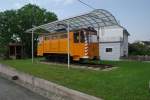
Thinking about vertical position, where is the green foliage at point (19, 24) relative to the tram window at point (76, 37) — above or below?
above

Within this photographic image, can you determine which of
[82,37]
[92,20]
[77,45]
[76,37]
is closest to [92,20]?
[92,20]

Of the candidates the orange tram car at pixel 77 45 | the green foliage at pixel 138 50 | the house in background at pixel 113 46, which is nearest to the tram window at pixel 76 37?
the orange tram car at pixel 77 45

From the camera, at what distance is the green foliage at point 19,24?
44.4 meters

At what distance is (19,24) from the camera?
4519 cm

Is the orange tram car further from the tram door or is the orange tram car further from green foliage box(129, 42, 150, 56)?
green foliage box(129, 42, 150, 56)

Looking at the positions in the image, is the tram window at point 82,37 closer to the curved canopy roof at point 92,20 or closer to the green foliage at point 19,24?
the curved canopy roof at point 92,20

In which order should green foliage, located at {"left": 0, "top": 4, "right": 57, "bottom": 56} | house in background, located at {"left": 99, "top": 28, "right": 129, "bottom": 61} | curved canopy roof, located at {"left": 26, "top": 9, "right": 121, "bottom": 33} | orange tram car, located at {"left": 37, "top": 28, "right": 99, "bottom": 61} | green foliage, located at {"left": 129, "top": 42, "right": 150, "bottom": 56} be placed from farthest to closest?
green foliage, located at {"left": 129, "top": 42, "right": 150, "bottom": 56}
green foliage, located at {"left": 0, "top": 4, "right": 57, "bottom": 56}
house in background, located at {"left": 99, "top": 28, "right": 129, "bottom": 61}
orange tram car, located at {"left": 37, "top": 28, "right": 99, "bottom": 61}
curved canopy roof, located at {"left": 26, "top": 9, "right": 121, "bottom": 33}

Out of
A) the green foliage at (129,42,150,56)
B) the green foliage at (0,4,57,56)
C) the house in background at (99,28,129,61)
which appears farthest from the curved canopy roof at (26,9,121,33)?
the green foliage at (129,42,150,56)

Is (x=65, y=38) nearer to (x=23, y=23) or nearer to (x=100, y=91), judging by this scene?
(x=100, y=91)

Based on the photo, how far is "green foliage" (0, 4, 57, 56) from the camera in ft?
146

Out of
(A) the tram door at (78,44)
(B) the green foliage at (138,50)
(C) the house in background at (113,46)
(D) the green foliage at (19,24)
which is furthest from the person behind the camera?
(B) the green foliage at (138,50)

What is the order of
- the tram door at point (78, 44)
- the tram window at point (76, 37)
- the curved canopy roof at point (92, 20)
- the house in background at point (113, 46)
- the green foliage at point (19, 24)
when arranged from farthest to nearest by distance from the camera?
the green foliage at point (19, 24), the house in background at point (113, 46), the tram window at point (76, 37), the tram door at point (78, 44), the curved canopy roof at point (92, 20)

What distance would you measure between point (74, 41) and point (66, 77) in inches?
322

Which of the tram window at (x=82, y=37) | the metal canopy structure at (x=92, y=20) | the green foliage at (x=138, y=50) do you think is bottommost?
the green foliage at (x=138, y=50)
